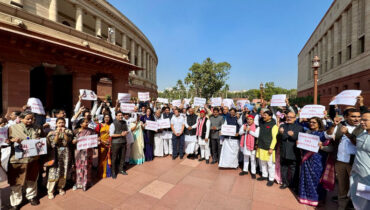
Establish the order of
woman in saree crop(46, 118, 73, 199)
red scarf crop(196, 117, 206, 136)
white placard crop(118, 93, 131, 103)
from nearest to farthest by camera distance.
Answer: woman in saree crop(46, 118, 73, 199)
red scarf crop(196, 117, 206, 136)
white placard crop(118, 93, 131, 103)

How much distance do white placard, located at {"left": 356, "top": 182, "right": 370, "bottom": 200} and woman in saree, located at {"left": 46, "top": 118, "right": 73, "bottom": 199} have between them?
16.8 feet

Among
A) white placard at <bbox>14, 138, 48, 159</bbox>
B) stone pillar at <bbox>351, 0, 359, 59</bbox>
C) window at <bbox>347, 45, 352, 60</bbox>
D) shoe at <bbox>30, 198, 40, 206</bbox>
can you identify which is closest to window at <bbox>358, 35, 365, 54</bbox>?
stone pillar at <bbox>351, 0, 359, 59</bbox>

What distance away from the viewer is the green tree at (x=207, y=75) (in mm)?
34000

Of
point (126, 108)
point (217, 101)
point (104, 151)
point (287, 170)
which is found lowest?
point (287, 170)

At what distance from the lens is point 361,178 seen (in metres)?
2.44

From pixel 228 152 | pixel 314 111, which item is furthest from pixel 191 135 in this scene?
pixel 314 111

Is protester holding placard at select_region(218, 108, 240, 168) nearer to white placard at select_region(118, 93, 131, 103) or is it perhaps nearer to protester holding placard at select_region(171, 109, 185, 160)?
protester holding placard at select_region(171, 109, 185, 160)

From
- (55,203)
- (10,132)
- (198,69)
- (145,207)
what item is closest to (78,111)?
(10,132)

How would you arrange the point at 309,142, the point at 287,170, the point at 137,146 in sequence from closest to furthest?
1. the point at 309,142
2. the point at 287,170
3. the point at 137,146

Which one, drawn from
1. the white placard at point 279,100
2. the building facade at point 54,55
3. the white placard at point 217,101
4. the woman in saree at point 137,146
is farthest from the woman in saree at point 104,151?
the building facade at point 54,55

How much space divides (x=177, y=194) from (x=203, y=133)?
226cm

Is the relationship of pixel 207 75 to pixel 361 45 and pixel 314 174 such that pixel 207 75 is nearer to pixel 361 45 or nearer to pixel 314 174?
pixel 361 45

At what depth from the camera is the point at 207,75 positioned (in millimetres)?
33812

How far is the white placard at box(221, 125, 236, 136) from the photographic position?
15.6 ft
